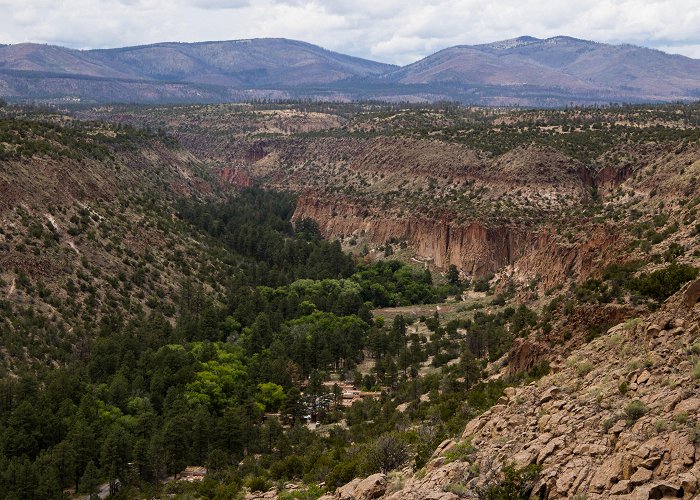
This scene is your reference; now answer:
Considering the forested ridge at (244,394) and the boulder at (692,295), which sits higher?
the boulder at (692,295)

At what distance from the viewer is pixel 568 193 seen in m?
98.6

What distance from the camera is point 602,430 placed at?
837 inches

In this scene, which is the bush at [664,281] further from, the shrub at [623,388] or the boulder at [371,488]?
the boulder at [371,488]

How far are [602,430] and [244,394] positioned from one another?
120 feet

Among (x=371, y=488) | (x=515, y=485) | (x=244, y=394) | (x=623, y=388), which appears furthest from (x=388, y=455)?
(x=244, y=394)

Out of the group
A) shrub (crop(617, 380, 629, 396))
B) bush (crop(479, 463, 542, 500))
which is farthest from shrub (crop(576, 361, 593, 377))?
bush (crop(479, 463, 542, 500))

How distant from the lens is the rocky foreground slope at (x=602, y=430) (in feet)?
61.0

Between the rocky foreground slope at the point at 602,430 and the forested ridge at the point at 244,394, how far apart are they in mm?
3366

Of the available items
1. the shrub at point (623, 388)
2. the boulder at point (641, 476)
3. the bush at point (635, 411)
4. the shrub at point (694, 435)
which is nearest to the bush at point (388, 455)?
the shrub at point (623, 388)

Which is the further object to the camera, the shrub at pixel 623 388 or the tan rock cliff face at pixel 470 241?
the tan rock cliff face at pixel 470 241

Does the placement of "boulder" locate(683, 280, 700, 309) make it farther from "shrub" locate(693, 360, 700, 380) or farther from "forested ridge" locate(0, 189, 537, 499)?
"forested ridge" locate(0, 189, 537, 499)

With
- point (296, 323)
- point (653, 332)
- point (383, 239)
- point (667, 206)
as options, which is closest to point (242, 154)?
point (383, 239)

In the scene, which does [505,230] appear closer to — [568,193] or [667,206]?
[568,193]

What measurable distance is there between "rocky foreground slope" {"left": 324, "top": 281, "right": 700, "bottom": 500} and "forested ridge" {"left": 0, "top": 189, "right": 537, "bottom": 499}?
3366 mm
